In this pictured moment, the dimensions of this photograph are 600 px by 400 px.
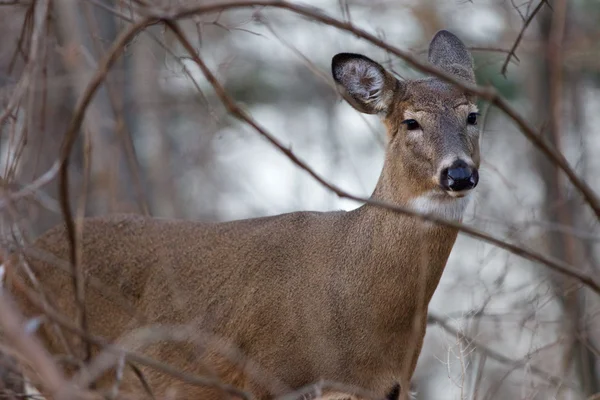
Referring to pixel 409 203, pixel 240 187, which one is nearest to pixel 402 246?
pixel 409 203

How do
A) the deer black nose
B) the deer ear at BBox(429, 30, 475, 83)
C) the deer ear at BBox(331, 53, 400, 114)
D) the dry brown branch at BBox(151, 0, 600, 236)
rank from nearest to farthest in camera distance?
the dry brown branch at BBox(151, 0, 600, 236) → the deer black nose → the deer ear at BBox(331, 53, 400, 114) → the deer ear at BBox(429, 30, 475, 83)

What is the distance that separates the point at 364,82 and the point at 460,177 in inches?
42.3

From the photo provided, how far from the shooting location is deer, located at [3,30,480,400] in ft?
18.5

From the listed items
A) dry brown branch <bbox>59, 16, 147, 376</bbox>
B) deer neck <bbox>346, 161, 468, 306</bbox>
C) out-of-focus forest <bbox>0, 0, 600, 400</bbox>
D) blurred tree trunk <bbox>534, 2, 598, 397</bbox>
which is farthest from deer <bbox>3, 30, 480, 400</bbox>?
dry brown branch <bbox>59, 16, 147, 376</bbox>

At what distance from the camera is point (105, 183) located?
1140 centimetres

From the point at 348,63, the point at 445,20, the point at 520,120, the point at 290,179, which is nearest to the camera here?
the point at 520,120

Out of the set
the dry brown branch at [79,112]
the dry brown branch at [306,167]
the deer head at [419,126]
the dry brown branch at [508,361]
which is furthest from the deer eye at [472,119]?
the dry brown branch at [79,112]

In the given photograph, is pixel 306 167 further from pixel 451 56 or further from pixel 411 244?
pixel 451 56

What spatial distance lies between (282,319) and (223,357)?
41cm

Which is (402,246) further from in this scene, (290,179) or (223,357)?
(290,179)

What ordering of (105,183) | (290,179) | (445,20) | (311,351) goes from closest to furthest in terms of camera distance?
(311,351), (105,183), (290,179), (445,20)

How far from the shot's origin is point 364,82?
6141 mm

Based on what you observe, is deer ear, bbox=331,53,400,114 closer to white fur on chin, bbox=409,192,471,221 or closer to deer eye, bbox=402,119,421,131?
deer eye, bbox=402,119,421,131

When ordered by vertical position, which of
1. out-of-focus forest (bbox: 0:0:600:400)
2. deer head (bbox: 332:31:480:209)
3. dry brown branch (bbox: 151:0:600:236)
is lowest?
dry brown branch (bbox: 151:0:600:236)
